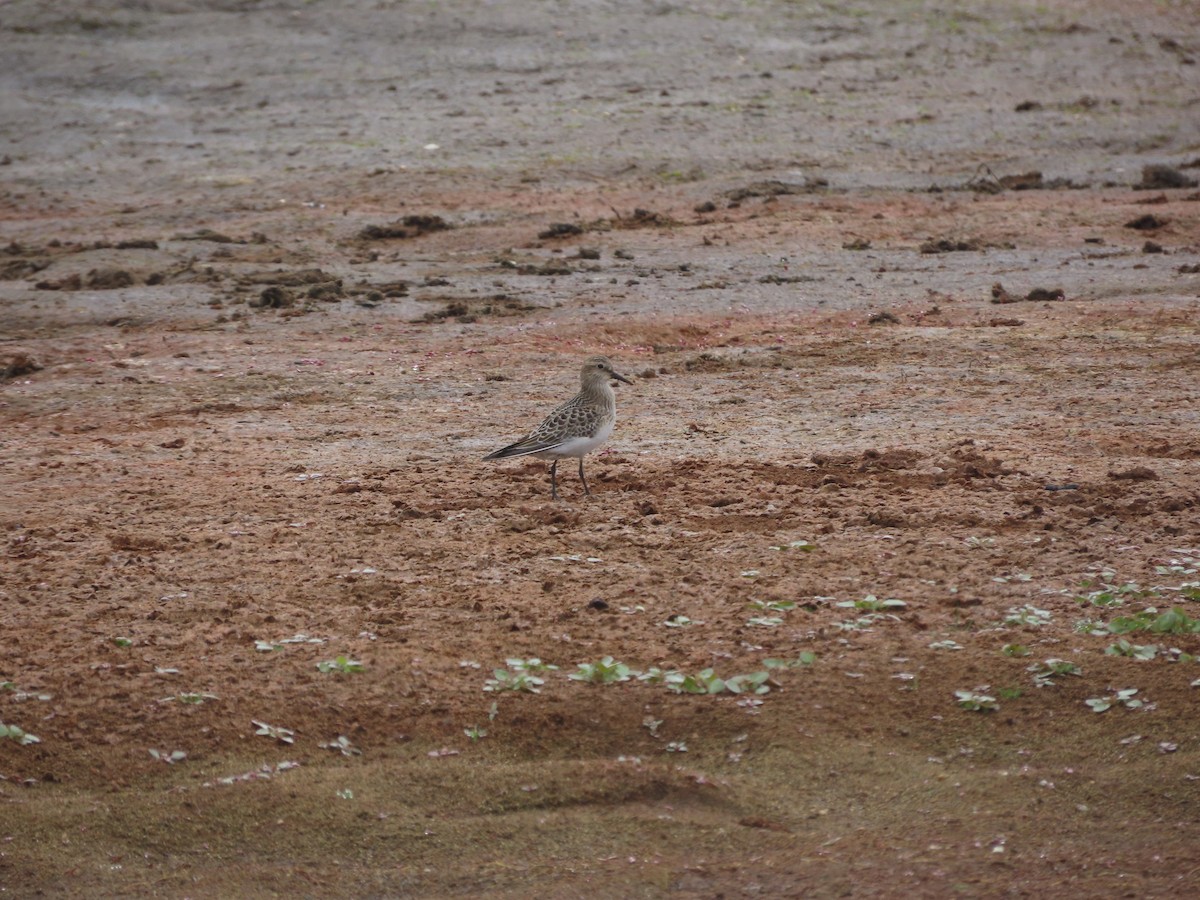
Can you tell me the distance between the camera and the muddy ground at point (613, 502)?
19.8 ft

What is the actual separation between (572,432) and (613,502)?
473mm

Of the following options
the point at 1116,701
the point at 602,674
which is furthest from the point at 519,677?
the point at 1116,701

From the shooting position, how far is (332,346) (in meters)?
12.7

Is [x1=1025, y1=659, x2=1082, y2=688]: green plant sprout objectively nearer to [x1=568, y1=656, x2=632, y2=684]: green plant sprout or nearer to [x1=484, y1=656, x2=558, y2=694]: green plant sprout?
[x1=568, y1=656, x2=632, y2=684]: green plant sprout

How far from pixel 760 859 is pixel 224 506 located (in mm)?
4199

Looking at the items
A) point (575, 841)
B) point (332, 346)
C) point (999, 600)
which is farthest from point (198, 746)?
point (332, 346)

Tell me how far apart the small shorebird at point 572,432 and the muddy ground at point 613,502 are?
350 millimetres

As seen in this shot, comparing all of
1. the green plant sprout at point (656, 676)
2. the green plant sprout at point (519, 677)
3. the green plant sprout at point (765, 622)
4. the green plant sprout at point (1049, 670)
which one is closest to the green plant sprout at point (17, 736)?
the green plant sprout at point (519, 677)

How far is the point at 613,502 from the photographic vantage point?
883cm

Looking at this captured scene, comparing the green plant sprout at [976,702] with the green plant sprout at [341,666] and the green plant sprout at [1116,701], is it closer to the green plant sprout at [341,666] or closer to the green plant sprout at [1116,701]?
the green plant sprout at [1116,701]

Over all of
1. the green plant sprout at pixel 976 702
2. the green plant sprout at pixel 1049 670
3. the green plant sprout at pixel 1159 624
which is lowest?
the green plant sprout at pixel 976 702

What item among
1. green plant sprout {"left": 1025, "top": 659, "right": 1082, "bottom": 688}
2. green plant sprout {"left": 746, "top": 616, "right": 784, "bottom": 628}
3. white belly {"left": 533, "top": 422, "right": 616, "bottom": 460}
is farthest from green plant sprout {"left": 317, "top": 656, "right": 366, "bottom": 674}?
green plant sprout {"left": 1025, "top": 659, "right": 1082, "bottom": 688}

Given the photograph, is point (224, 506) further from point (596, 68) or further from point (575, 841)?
point (596, 68)

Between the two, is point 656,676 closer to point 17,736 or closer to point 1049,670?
point 1049,670
